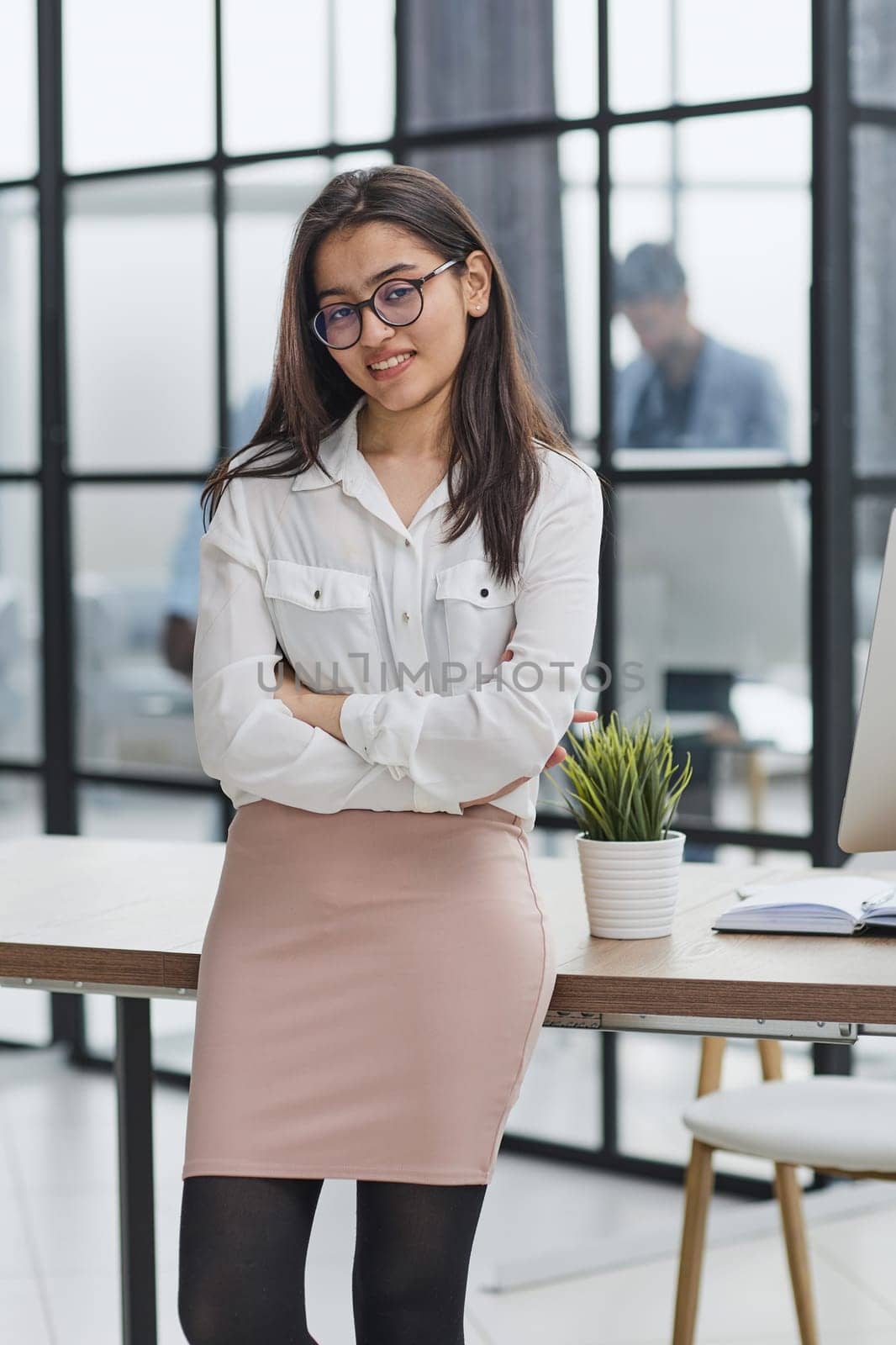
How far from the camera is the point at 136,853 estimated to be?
2.45 m

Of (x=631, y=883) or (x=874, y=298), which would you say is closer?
(x=631, y=883)

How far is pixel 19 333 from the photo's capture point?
4.50 m

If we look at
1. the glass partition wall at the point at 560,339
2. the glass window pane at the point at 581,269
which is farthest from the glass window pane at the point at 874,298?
the glass window pane at the point at 581,269

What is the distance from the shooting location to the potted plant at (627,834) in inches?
73.4

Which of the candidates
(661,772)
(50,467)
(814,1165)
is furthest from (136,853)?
(50,467)

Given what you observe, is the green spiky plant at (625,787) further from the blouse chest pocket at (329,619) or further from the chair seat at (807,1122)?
the chair seat at (807,1122)

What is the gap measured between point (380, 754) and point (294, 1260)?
1.68 ft

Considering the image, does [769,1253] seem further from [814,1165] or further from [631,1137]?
[814,1165]

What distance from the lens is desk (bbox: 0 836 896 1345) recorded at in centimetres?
169

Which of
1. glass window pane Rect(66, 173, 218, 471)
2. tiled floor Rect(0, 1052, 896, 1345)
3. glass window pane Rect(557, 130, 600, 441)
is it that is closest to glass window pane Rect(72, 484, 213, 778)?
glass window pane Rect(66, 173, 218, 471)

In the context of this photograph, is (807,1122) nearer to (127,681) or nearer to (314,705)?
(314,705)

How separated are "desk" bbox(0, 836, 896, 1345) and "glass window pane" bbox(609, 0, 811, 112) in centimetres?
178

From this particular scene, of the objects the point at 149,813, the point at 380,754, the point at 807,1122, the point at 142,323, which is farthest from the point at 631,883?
the point at 142,323

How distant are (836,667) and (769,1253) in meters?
1.16
